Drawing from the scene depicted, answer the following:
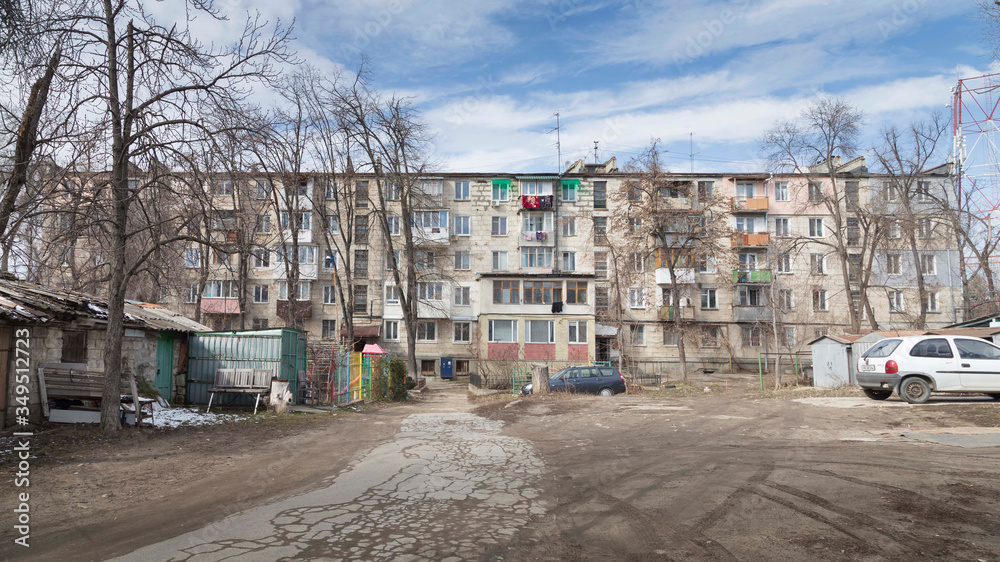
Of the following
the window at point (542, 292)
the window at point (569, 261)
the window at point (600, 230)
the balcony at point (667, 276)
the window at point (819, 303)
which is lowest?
the window at point (819, 303)

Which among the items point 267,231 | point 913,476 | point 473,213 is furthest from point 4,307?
point 473,213

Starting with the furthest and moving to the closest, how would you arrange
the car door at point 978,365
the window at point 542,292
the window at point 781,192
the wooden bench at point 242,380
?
the window at point 781,192 < the window at point 542,292 < the wooden bench at point 242,380 < the car door at point 978,365

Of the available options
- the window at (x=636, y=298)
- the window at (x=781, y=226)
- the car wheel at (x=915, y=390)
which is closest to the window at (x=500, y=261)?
the window at (x=636, y=298)

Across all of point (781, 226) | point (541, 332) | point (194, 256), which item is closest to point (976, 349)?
point (194, 256)

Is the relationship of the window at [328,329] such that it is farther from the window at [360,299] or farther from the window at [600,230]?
the window at [600,230]

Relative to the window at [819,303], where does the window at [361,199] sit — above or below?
above

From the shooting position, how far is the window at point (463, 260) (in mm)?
48312

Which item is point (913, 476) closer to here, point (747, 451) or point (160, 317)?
point (747, 451)

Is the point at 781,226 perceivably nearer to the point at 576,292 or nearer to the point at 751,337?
the point at 751,337

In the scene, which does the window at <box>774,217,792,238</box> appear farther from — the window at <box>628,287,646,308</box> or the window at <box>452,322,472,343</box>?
the window at <box>452,322,472,343</box>

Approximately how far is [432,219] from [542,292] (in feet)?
37.6

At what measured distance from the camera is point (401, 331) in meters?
46.5

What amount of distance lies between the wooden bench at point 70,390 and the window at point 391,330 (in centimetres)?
3171

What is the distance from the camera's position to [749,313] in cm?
4728
